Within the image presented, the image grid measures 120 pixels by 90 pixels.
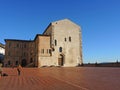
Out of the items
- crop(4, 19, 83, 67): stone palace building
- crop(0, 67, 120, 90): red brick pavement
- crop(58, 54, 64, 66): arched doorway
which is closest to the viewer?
crop(0, 67, 120, 90): red brick pavement

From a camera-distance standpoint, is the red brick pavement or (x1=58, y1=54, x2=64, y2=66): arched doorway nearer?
the red brick pavement

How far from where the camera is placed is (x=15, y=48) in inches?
2571

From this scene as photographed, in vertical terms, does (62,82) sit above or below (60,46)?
below

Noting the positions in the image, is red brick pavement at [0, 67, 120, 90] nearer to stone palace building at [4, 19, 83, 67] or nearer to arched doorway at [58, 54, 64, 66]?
stone palace building at [4, 19, 83, 67]

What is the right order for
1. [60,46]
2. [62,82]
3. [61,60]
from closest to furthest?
[62,82]
[60,46]
[61,60]

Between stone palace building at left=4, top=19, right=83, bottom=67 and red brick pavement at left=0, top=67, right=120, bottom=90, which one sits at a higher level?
stone palace building at left=4, top=19, right=83, bottom=67

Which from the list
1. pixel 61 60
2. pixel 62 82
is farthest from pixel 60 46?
pixel 62 82

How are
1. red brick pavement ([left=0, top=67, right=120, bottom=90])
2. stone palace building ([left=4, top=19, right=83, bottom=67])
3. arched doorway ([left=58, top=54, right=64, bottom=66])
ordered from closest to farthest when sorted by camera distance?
red brick pavement ([left=0, top=67, right=120, bottom=90]) → stone palace building ([left=4, top=19, right=83, bottom=67]) → arched doorway ([left=58, top=54, right=64, bottom=66])

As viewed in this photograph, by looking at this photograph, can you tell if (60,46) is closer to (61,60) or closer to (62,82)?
(61,60)

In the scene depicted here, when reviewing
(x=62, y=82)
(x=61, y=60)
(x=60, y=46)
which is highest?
(x=60, y=46)

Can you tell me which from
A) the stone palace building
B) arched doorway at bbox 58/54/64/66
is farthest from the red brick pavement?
arched doorway at bbox 58/54/64/66

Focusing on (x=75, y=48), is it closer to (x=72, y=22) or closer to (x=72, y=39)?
(x=72, y=39)

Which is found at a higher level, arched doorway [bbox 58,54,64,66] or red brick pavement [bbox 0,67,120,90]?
arched doorway [bbox 58,54,64,66]

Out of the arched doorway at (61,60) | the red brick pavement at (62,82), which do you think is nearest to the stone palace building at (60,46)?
the arched doorway at (61,60)
